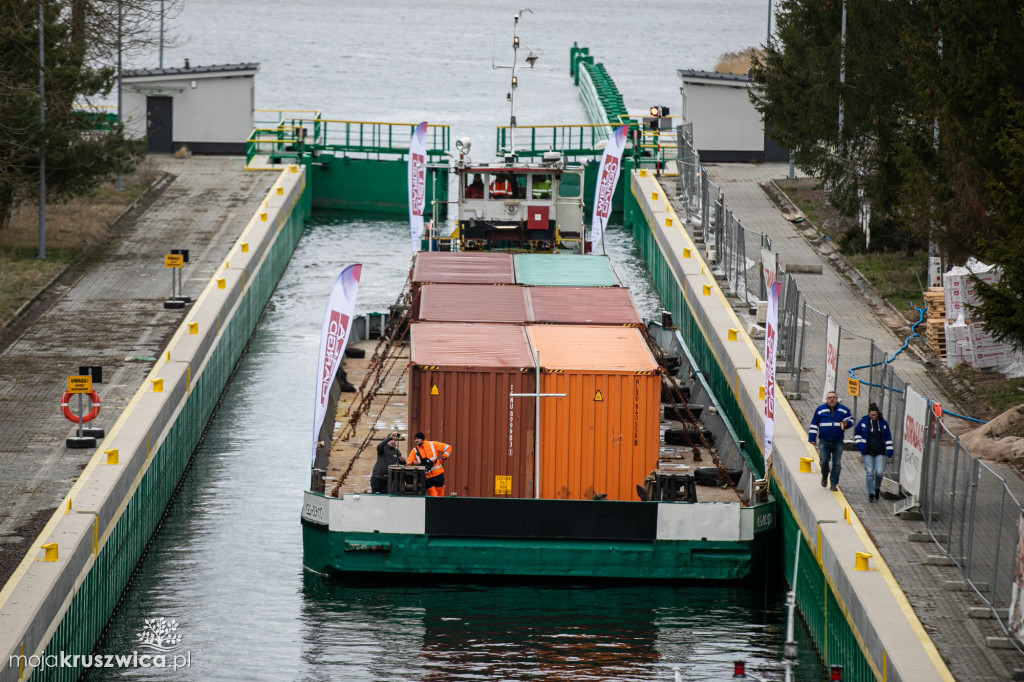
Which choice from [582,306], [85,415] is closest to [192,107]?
[582,306]

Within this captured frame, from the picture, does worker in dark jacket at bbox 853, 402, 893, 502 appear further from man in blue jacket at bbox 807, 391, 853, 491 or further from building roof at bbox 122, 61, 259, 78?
building roof at bbox 122, 61, 259, 78

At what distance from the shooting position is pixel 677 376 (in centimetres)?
3359

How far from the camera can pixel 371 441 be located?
27219 mm

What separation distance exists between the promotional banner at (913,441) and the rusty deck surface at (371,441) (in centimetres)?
316

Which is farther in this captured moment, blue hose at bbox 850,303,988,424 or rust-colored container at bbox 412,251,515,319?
rust-colored container at bbox 412,251,515,319

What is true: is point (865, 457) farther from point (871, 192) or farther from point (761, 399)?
point (871, 192)

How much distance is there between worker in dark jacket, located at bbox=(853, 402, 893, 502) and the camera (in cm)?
2220

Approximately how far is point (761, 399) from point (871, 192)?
1301 cm

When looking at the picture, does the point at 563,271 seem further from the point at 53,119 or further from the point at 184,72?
the point at 184,72

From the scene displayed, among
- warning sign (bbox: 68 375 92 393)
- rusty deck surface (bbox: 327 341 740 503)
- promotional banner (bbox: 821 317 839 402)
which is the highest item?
promotional banner (bbox: 821 317 839 402)

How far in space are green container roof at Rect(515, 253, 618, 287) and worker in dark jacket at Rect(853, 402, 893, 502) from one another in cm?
1005

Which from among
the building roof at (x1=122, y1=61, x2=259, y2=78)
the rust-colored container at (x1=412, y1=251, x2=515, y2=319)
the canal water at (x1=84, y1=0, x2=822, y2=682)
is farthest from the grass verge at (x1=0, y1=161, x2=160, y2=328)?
the rust-colored container at (x1=412, y1=251, x2=515, y2=319)

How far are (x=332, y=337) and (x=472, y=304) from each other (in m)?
4.80

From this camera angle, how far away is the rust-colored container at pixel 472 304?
88.5ft
